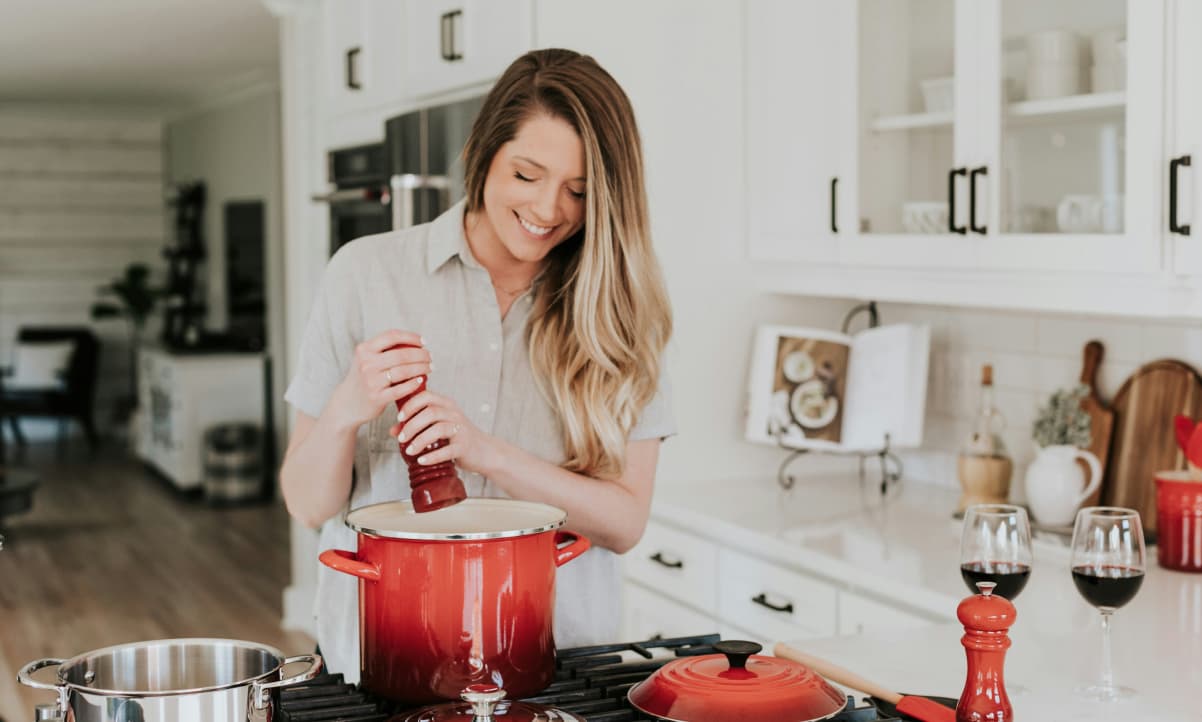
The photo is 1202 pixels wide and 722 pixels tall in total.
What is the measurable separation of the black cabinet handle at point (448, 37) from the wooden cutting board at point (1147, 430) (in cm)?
175

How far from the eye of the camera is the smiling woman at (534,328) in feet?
5.36

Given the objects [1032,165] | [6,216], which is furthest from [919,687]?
[6,216]

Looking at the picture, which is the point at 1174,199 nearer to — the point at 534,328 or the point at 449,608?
→ the point at 534,328

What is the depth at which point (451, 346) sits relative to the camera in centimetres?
175

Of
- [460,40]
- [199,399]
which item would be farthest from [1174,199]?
[199,399]

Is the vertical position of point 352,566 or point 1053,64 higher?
point 1053,64

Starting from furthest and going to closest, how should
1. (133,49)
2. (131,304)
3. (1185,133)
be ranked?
(131,304) → (133,49) → (1185,133)

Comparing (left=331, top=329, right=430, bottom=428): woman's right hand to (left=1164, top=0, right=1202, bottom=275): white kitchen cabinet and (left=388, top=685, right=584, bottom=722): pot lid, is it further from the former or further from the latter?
(left=1164, top=0, right=1202, bottom=275): white kitchen cabinet

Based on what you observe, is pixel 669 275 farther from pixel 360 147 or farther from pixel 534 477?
pixel 534 477

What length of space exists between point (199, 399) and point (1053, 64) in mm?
6403

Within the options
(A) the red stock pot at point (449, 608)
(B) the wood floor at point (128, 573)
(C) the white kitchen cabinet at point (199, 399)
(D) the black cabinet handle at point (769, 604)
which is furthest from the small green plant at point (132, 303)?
(A) the red stock pot at point (449, 608)

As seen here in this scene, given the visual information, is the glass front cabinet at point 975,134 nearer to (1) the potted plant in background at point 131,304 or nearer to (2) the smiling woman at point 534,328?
(2) the smiling woman at point 534,328

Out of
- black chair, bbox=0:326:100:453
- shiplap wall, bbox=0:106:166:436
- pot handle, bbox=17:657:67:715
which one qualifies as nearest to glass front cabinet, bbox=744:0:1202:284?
pot handle, bbox=17:657:67:715

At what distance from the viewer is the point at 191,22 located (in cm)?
620
